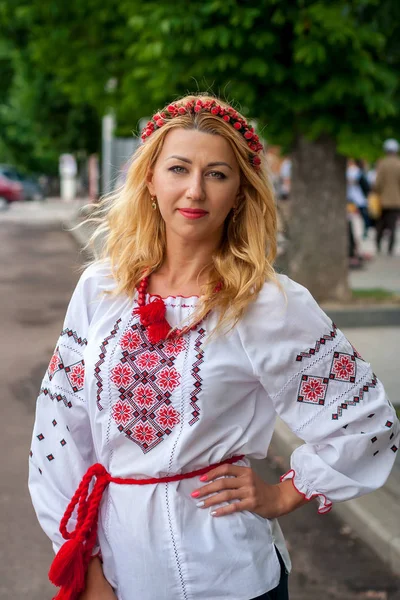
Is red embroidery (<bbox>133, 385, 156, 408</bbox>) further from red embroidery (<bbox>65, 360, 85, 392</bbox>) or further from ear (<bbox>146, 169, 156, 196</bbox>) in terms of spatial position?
ear (<bbox>146, 169, 156, 196</bbox>)

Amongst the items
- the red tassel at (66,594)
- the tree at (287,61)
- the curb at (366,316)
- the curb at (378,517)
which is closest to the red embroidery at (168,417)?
the red tassel at (66,594)

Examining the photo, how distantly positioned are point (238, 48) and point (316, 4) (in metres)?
0.86

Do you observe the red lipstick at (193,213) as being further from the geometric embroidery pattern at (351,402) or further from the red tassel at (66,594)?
the red tassel at (66,594)

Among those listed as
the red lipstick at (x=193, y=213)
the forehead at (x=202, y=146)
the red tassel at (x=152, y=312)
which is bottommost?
the red tassel at (x=152, y=312)

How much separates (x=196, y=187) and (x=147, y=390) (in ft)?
1.56

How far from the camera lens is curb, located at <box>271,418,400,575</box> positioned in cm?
439

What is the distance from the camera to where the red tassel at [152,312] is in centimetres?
211

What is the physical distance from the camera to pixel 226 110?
220cm

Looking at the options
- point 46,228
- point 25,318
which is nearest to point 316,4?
point 25,318

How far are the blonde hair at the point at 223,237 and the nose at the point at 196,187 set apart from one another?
0.38 feet

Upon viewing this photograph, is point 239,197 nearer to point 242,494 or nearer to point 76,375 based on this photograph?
point 76,375

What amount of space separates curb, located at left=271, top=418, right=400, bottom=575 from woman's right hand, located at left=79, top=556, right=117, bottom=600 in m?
2.50

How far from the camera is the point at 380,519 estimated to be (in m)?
4.62

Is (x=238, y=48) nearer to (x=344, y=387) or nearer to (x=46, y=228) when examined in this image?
(x=344, y=387)
